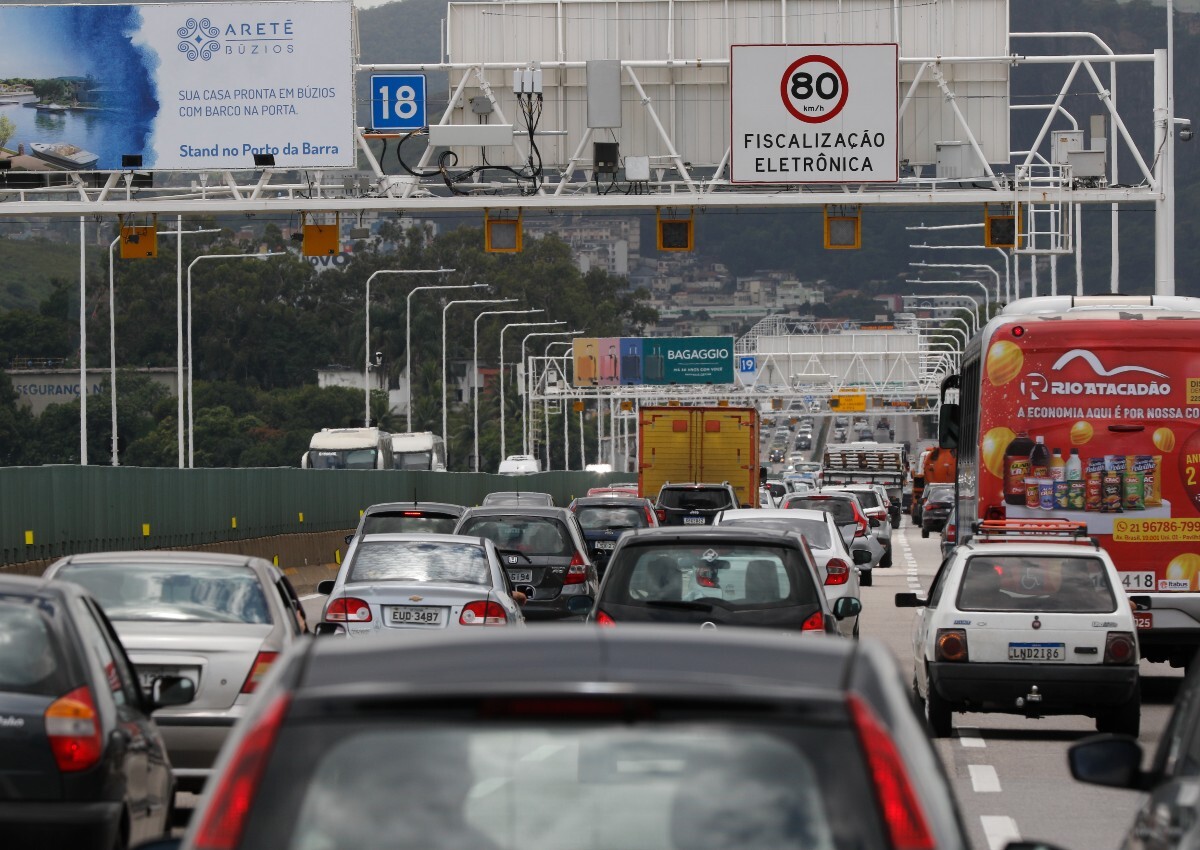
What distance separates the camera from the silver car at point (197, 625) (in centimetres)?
1157

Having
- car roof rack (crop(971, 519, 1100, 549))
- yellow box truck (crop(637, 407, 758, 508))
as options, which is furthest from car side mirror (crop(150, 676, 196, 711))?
yellow box truck (crop(637, 407, 758, 508))

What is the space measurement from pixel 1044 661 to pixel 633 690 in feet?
37.5

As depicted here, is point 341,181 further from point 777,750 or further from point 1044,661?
point 777,750

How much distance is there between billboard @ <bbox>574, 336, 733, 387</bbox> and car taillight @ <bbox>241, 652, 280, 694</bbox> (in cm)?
8520

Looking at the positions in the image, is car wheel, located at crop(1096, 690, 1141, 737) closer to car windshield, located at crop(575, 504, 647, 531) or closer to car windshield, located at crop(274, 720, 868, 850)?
car windshield, located at crop(274, 720, 868, 850)

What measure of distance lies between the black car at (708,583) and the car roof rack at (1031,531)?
2.92m

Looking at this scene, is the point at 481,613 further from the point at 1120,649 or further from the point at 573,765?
the point at 573,765

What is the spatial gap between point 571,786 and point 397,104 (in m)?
31.2

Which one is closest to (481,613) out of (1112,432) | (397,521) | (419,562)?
(419,562)

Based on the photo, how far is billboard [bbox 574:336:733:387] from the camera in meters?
97.4

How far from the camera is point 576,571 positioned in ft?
76.8

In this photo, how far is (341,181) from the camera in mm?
37031

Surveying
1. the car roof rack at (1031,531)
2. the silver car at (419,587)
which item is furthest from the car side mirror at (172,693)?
the car roof rack at (1031,531)

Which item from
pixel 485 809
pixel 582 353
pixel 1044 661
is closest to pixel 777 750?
pixel 485 809
